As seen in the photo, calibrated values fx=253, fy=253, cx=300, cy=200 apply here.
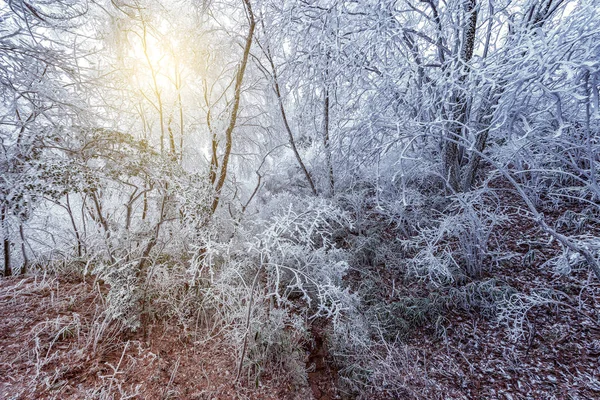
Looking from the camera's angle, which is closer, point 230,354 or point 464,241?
point 230,354

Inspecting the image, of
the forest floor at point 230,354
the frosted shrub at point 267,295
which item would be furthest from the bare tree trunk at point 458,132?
the frosted shrub at point 267,295

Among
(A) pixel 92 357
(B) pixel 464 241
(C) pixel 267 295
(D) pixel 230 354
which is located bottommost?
(D) pixel 230 354

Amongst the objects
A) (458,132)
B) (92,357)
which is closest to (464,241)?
(458,132)

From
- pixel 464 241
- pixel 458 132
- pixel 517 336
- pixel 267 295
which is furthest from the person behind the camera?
pixel 464 241

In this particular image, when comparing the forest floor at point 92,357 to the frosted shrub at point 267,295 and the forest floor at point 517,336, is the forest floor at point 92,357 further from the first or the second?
the forest floor at point 517,336

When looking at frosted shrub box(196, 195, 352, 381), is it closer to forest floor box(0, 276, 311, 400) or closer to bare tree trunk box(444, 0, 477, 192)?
forest floor box(0, 276, 311, 400)

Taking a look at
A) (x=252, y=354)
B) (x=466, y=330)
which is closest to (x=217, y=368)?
(x=252, y=354)

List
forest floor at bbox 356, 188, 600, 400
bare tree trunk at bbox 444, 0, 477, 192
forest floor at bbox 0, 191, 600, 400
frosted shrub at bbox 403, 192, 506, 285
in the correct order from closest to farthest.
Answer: forest floor at bbox 0, 191, 600, 400 < forest floor at bbox 356, 188, 600, 400 < bare tree trunk at bbox 444, 0, 477, 192 < frosted shrub at bbox 403, 192, 506, 285

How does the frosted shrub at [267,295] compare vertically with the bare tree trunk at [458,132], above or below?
below

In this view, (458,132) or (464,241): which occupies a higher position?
(458,132)

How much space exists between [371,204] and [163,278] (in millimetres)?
4645

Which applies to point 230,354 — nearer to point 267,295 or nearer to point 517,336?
point 267,295

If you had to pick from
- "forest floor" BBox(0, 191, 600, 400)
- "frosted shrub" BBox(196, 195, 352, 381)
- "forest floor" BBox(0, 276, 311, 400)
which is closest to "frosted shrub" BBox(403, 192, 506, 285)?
"forest floor" BBox(0, 191, 600, 400)

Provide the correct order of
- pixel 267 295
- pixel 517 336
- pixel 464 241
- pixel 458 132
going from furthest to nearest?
pixel 464 241 → pixel 458 132 → pixel 517 336 → pixel 267 295
